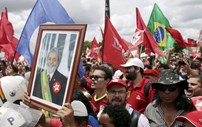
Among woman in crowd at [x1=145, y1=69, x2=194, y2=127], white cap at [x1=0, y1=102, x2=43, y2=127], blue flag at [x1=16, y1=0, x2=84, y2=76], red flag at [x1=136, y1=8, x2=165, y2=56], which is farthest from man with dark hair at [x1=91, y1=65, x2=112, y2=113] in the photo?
red flag at [x1=136, y1=8, x2=165, y2=56]

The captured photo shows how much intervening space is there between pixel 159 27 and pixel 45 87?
979cm

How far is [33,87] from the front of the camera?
266 centimetres

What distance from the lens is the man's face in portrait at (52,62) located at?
2444mm

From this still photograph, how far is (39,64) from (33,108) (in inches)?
13.7

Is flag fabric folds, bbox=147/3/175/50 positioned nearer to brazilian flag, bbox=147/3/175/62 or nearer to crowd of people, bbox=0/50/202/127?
brazilian flag, bbox=147/3/175/62

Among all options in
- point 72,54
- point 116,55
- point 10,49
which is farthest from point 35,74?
point 10,49

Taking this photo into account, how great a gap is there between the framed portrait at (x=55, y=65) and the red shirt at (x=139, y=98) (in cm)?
244

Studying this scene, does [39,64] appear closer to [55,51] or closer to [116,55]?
[55,51]

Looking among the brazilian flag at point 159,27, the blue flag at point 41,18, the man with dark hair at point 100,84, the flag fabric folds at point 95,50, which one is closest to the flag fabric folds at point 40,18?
the blue flag at point 41,18

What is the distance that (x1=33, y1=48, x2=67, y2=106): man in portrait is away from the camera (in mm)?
2337

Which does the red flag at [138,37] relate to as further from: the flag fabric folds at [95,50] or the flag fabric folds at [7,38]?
the flag fabric folds at [95,50]

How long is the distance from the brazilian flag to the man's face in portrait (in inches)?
369

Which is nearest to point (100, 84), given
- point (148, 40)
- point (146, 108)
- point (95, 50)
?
point (146, 108)

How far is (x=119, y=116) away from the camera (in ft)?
10.6
